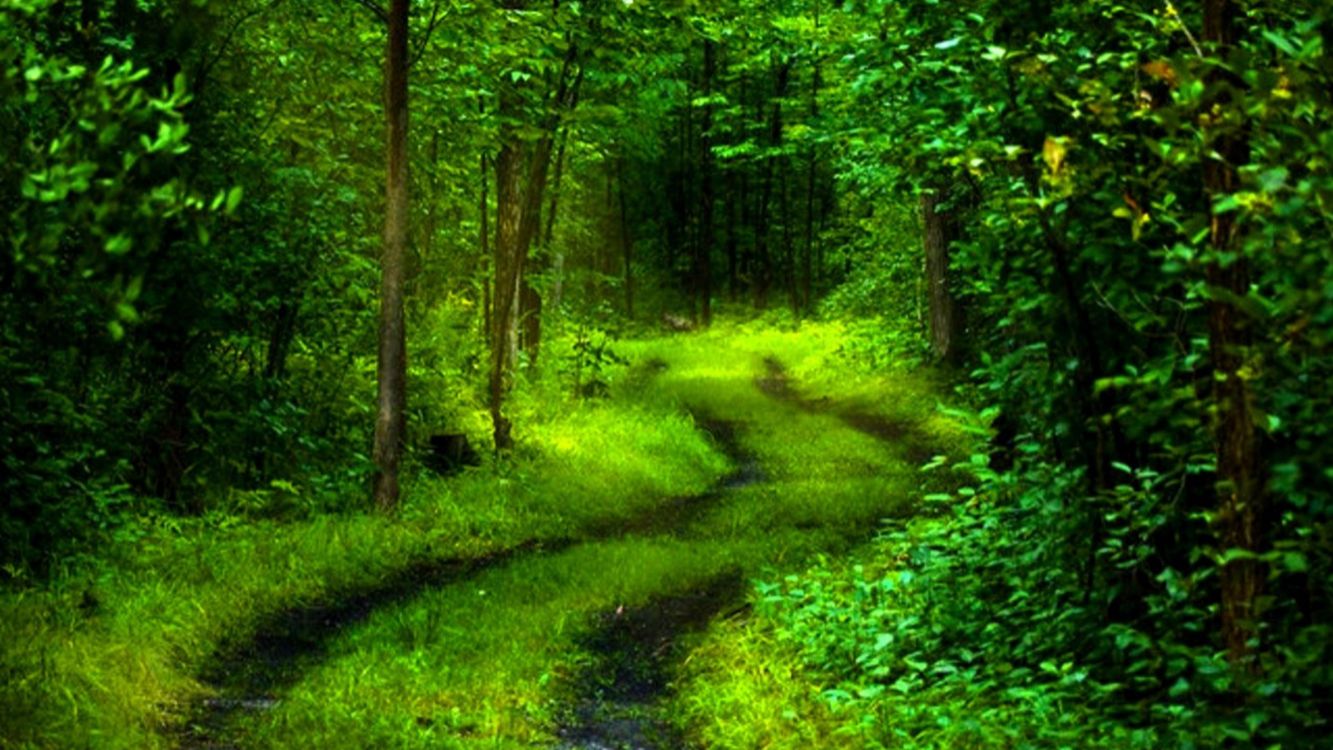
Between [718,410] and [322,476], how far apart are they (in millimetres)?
13827

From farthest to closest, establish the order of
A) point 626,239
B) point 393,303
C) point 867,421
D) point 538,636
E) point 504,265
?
point 626,239 < point 867,421 < point 504,265 < point 393,303 < point 538,636

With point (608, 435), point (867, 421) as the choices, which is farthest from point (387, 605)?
point (867, 421)

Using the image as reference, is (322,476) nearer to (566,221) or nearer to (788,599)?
(788,599)

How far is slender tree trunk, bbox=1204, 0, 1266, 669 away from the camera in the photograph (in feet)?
13.4

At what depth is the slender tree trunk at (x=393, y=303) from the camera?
40.7ft

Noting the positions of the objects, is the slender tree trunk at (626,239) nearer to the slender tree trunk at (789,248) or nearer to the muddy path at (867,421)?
the slender tree trunk at (789,248)

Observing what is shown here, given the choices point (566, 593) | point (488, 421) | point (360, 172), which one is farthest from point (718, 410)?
point (566, 593)

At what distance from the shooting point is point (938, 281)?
2356 cm

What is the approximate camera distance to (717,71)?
1656 inches

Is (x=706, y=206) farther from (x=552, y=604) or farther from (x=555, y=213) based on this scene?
(x=552, y=604)

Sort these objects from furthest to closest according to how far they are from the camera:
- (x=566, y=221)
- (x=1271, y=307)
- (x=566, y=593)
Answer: (x=566, y=221) < (x=566, y=593) < (x=1271, y=307)

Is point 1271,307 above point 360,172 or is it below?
below

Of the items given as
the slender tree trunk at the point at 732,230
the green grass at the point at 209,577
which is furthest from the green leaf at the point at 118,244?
the slender tree trunk at the point at 732,230

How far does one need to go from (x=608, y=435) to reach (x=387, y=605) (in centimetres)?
930
